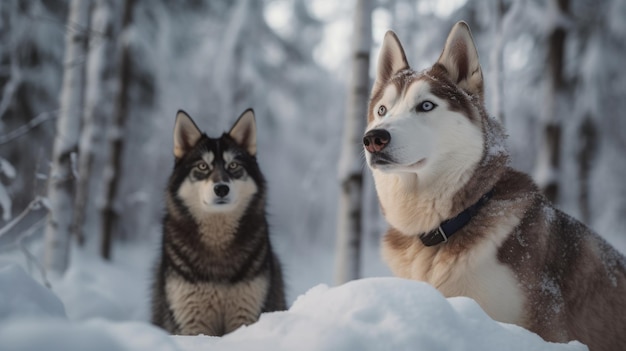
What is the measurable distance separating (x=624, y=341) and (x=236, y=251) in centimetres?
250

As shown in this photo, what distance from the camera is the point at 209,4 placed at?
13.7 m

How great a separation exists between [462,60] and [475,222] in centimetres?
95

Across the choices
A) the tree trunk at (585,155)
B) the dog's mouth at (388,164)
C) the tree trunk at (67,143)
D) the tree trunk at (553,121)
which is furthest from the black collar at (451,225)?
the tree trunk at (585,155)

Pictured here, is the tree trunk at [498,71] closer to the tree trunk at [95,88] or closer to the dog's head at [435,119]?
the dog's head at [435,119]

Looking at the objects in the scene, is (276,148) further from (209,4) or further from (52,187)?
(52,187)

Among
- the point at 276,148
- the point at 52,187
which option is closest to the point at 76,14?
the point at 52,187

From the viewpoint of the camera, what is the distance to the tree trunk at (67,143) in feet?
20.7

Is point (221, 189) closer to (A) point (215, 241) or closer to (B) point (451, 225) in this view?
(A) point (215, 241)

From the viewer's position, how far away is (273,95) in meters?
16.8

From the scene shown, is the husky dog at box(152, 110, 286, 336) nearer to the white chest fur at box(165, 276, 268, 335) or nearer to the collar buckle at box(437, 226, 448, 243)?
the white chest fur at box(165, 276, 268, 335)

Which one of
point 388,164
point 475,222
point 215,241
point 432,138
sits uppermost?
point 432,138

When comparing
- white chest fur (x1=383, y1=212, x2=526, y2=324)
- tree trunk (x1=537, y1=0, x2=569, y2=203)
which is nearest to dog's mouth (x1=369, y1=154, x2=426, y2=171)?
white chest fur (x1=383, y1=212, x2=526, y2=324)

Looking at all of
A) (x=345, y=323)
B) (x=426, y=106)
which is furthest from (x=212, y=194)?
(x=345, y=323)

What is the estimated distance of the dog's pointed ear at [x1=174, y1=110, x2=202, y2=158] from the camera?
407 centimetres
